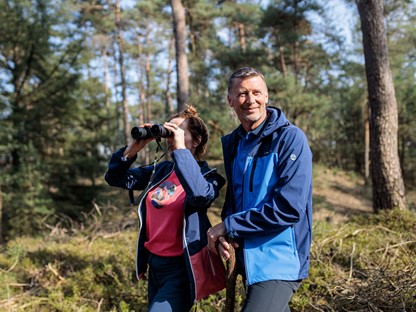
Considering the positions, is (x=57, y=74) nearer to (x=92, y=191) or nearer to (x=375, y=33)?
(x=92, y=191)

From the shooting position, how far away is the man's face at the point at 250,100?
191 cm

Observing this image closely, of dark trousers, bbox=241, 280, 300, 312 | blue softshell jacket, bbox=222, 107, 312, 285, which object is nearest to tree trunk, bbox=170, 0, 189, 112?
blue softshell jacket, bbox=222, 107, 312, 285

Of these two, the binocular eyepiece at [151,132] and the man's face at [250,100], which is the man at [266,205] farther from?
the binocular eyepiece at [151,132]

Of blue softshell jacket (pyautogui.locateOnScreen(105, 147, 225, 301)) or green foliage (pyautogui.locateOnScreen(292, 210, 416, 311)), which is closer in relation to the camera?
blue softshell jacket (pyautogui.locateOnScreen(105, 147, 225, 301))

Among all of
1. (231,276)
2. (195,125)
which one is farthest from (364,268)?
(195,125)

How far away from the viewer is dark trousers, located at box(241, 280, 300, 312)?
1.67 metres

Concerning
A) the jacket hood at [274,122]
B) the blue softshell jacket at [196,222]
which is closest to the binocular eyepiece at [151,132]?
the blue softshell jacket at [196,222]

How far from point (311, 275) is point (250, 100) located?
2.44 meters

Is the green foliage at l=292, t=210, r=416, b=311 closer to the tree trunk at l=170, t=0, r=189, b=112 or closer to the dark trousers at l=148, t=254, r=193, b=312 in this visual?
the dark trousers at l=148, t=254, r=193, b=312

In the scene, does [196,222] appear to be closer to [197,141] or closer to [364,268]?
[197,141]

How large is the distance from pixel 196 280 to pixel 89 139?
45.9 feet

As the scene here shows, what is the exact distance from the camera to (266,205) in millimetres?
1701

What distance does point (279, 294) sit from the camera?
1.69 meters

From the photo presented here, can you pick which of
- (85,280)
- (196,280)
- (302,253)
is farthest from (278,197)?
(85,280)
